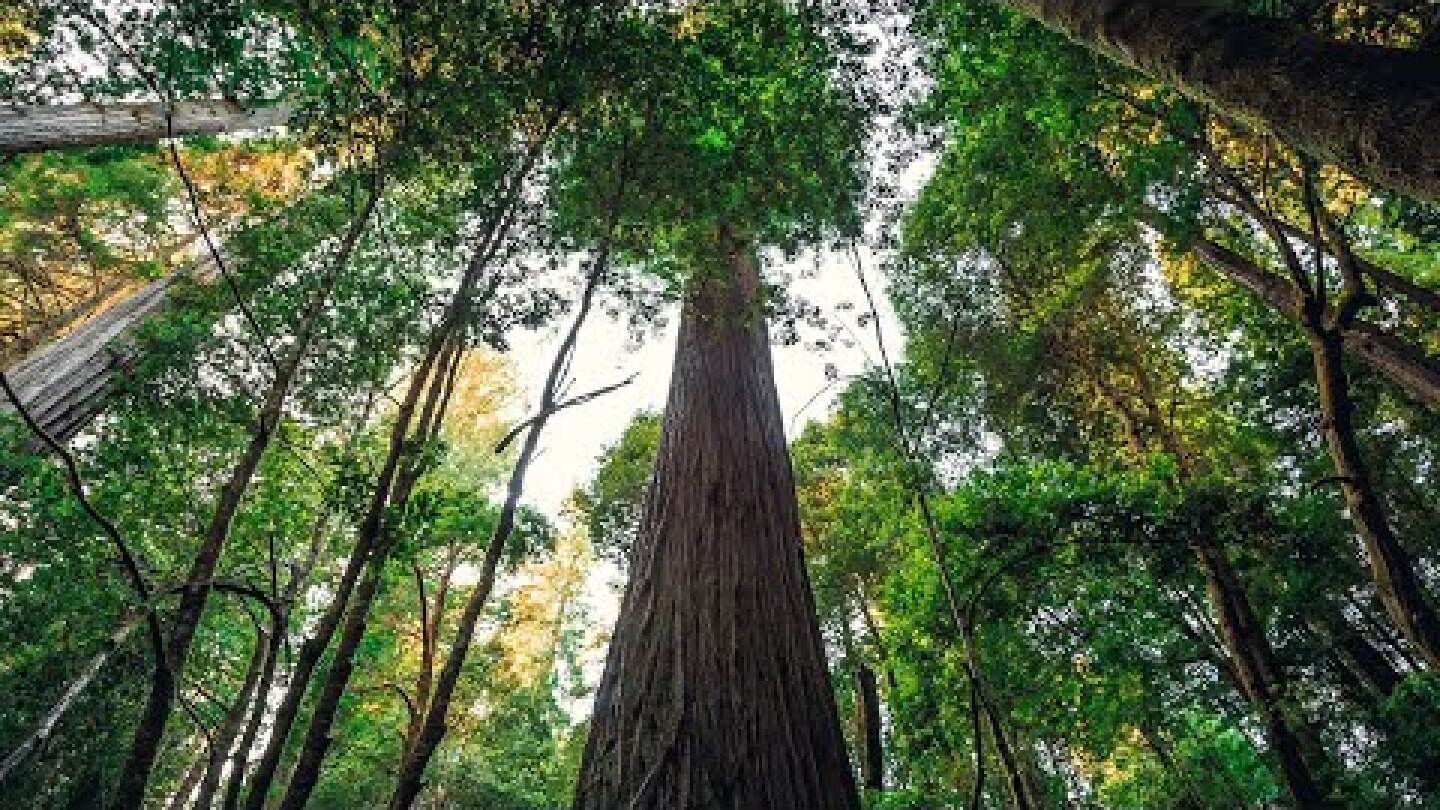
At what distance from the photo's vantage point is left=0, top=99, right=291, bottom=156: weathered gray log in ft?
21.8

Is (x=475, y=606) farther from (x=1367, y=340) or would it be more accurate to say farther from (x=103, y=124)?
(x=103, y=124)

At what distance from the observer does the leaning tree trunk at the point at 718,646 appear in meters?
3.01

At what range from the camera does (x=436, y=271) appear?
4645 millimetres

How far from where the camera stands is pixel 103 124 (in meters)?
7.30

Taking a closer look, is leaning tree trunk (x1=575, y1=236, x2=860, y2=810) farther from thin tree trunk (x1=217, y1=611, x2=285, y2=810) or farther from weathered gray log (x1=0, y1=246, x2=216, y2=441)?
weathered gray log (x1=0, y1=246, x2=216, y2=441)

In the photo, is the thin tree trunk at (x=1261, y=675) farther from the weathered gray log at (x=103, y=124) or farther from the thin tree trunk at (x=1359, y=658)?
the weathered gray log at (x=103, y=124)

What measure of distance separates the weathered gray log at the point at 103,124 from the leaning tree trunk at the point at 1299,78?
647 cm

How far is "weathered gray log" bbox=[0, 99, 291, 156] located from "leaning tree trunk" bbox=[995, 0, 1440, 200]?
6.47 m

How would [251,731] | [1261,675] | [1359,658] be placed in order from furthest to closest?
1. [1359,658]
2. [1261,675]
3. [251,731]

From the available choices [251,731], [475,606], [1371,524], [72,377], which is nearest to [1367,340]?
[1371,524]

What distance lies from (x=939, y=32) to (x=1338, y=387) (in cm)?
365

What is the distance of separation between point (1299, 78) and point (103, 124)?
384 inches

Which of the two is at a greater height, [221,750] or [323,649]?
[323,649]

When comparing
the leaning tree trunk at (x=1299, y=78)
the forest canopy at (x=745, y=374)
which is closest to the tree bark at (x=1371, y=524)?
the forest canopy at (x=745, y=374)
